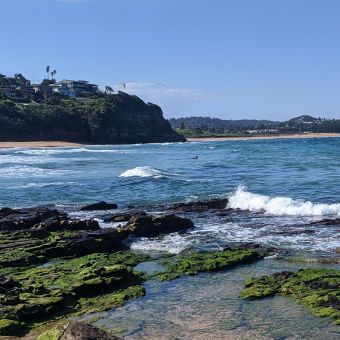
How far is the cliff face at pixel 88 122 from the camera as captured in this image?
454 ft

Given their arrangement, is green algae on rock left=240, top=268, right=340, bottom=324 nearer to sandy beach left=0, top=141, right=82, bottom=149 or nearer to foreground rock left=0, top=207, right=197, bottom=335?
foreground rock left=0, top=207, right=197, bottom=335

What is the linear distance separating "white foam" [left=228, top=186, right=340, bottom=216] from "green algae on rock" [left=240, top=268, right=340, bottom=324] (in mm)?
11627

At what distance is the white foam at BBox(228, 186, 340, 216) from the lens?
27.0m

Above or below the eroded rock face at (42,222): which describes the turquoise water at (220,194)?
below

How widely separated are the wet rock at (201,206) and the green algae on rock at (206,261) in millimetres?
9625

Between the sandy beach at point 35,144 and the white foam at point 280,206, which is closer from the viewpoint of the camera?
the white foam at point 280,206

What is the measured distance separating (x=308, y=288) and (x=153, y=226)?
946 cm

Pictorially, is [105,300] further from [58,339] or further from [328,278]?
[328,278]

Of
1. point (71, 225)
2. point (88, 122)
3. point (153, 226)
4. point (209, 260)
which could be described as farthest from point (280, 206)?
point (88, 122)

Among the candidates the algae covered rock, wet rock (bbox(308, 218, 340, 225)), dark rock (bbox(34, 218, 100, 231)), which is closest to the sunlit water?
wet rock (bbox(308, 218, 340, 225))

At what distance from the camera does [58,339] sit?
952 cm

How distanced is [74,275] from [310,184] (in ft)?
88.4

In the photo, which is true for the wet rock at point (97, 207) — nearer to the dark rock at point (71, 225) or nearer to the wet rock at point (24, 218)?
the wet rock at point (24, 218)

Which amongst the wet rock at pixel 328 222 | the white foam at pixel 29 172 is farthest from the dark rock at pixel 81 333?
the white foam at pixel 29 172
